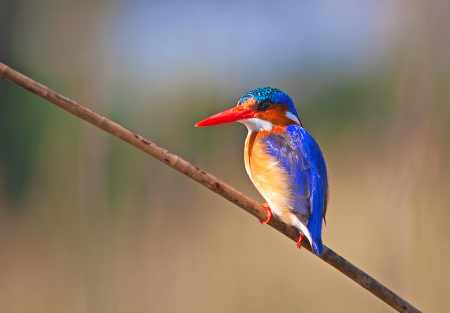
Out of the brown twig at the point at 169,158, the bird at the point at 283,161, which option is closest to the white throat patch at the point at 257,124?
the bird at the point at 283,161

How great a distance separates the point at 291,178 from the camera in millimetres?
983

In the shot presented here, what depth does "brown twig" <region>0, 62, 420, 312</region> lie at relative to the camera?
0.55 metres

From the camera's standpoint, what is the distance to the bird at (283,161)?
942mm

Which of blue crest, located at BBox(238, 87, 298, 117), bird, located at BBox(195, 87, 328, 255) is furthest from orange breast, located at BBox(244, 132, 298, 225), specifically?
blue crest, located at BBox(238, 87, 298, 117)

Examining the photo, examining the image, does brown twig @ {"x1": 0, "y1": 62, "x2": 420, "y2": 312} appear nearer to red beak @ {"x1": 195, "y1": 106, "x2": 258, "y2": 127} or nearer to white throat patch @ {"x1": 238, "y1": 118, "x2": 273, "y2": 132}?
red beak @ {"x1": 195, "y1": 106, "x2": 258, "y2": 127}

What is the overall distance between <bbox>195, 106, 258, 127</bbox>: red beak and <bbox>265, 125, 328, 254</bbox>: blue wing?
0.10 meters

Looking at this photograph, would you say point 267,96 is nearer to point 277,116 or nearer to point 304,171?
point 277,116

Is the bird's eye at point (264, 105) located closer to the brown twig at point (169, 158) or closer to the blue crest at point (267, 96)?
the blue crest at point (267, 96)

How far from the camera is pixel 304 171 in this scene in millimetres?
1000

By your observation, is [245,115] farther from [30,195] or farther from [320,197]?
[30,195]

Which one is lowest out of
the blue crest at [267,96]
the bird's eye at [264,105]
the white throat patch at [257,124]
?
the white throat patch at [257,124]

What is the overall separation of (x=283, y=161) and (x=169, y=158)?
0.48m

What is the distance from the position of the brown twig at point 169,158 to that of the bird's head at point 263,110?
41 centimetres

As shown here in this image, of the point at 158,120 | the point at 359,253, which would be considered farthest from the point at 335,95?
the point at 158,120
